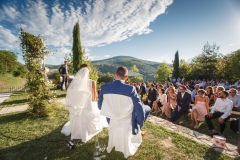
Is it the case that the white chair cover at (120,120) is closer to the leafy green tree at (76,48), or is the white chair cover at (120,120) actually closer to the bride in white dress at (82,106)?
the bride in white dress at (82,106)

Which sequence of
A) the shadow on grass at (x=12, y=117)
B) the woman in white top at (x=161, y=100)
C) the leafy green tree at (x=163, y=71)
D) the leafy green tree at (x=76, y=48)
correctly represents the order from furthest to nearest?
the leafy green tree at (x=163, y=71)
the leafy green tree at (x=76, y=48)
the woman in white top at (x=161, y=100)
the shadow on grass at (x=12, y=117)

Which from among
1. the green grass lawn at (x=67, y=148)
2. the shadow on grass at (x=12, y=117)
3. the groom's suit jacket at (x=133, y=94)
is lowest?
the green grass lawn at (x=67, y=148)

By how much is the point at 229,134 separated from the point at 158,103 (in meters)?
3.64

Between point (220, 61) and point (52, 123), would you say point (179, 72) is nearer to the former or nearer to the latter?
point (220, 61)

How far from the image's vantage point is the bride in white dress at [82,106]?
14.5ft

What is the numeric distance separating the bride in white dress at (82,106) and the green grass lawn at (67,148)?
0.87 feet

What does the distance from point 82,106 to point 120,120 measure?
140 centimetres

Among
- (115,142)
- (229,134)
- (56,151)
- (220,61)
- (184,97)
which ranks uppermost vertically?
(220,61)

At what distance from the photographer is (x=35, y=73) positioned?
22.4 feet

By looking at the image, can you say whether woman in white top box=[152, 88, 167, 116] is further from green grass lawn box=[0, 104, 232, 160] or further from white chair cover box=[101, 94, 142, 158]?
white chair cover box=[101, 94, 142, 158]

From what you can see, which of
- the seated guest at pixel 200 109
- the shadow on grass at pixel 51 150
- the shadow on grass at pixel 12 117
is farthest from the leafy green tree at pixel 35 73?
the seated guest at pixel 200 109

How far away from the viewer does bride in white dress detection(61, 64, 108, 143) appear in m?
4.41

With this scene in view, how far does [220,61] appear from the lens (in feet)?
96.8

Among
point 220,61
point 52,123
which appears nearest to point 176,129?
point 52,123
